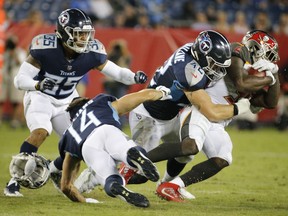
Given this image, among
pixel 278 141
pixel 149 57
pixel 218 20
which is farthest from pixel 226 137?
pixel 218 20

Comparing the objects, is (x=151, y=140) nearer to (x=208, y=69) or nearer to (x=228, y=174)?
(x=208, y=69)

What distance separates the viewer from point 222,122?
7438 mm

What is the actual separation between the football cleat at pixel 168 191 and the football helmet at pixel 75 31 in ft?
5.46

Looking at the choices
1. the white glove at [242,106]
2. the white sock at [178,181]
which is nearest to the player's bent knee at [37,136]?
the white sock at [178,181]

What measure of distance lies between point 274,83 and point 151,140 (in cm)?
137

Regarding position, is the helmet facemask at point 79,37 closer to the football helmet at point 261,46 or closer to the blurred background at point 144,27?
the football helmet at point 261,46

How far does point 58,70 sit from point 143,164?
2.00 m

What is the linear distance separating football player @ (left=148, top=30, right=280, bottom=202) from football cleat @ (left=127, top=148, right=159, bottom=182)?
92cm

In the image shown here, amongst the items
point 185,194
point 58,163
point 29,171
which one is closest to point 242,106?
point 185,194

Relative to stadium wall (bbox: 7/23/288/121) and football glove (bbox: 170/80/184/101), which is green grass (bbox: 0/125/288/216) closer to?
football glove (bbox: 170/80/184/101)

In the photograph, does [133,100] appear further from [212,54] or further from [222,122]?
[222,122]

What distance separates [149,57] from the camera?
605 inches

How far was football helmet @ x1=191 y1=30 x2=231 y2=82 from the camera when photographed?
A: 23.0 ft

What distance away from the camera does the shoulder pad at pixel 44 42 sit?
7602 mm
